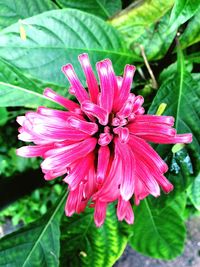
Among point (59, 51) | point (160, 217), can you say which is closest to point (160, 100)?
point (59, 51)

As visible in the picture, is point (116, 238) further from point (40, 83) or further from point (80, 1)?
point (80, 1)

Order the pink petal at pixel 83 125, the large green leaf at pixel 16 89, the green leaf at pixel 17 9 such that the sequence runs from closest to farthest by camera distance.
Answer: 1. the pink petal at pixel 83 125
2. the large green leaf at pixel 16 89
3. the green leaf at pixel 17 9

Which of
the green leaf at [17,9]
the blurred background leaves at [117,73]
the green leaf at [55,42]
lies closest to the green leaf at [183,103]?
the blurred background leaves at [117,73]

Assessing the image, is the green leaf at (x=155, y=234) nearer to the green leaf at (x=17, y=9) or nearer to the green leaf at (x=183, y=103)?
the green leaf at (x=183, y=103)

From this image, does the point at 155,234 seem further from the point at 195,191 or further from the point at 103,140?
the point at 103,140

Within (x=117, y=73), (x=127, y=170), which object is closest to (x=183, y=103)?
(x=117, y=73)

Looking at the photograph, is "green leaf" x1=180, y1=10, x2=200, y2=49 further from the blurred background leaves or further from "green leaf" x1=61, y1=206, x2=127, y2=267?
"green leaf" x1=61, y1=206, x2=127, y2=267
